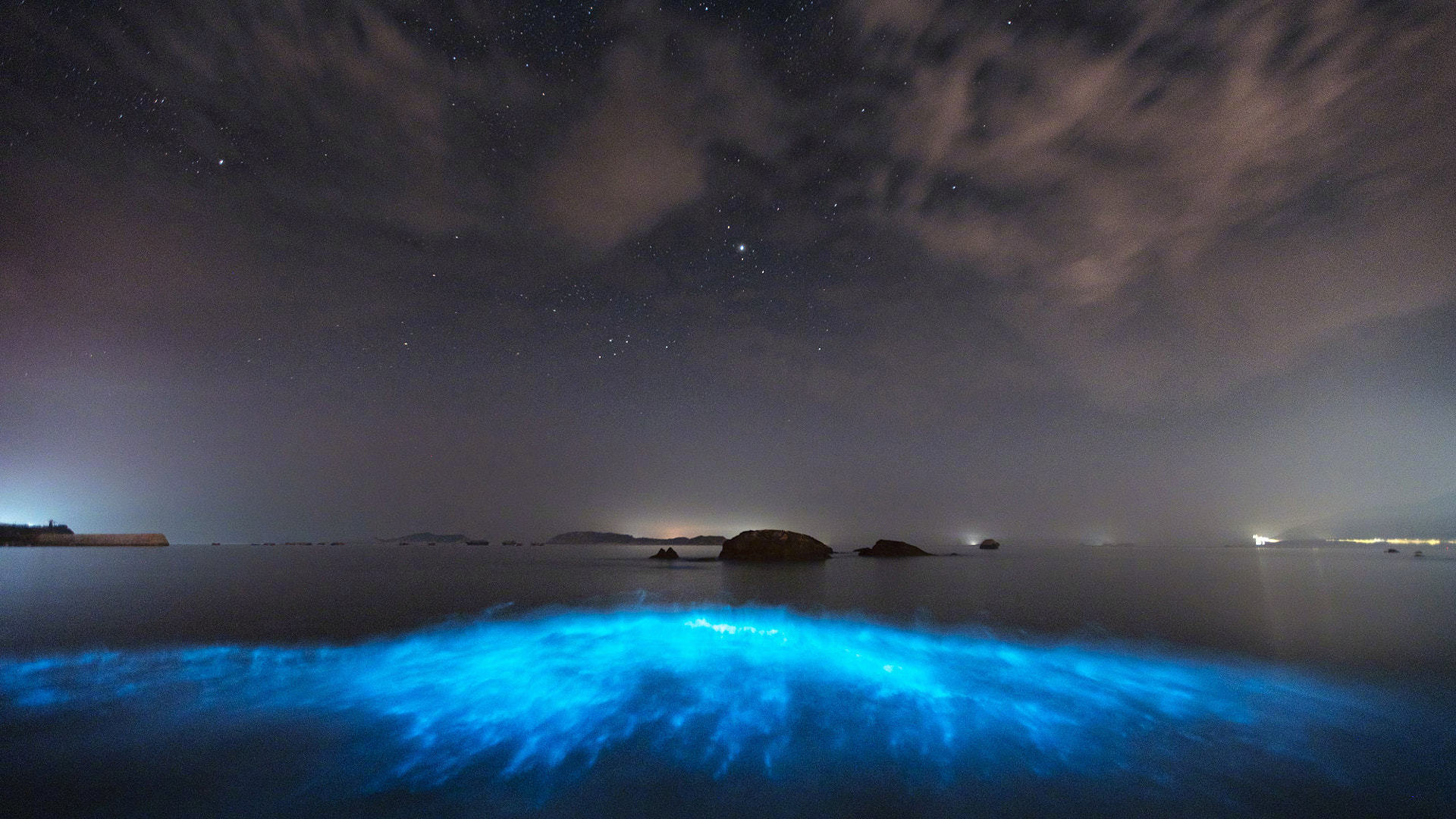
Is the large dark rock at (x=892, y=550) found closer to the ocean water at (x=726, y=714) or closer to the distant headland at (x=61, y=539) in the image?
the ocean water at (x=726, y=714)

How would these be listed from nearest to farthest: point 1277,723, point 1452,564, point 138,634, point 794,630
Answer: point 1277,723
point 138,634
point 794,630
point 1452,564

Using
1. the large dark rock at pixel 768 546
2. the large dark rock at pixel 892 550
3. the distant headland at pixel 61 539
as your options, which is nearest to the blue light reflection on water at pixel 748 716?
the large dark rock at pixel 768 546

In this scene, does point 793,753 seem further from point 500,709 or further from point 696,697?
point 500,709

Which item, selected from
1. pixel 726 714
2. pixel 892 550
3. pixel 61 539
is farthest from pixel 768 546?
pixel 61 539

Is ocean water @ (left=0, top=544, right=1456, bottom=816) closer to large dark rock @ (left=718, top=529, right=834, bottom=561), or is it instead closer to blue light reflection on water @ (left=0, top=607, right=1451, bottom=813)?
blue light reflection on water @ (left=0, top=607, right=1451, bottom=813)

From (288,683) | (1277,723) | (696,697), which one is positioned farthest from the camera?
(288,683)

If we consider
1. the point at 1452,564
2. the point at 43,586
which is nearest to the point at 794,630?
the point at 43,586
